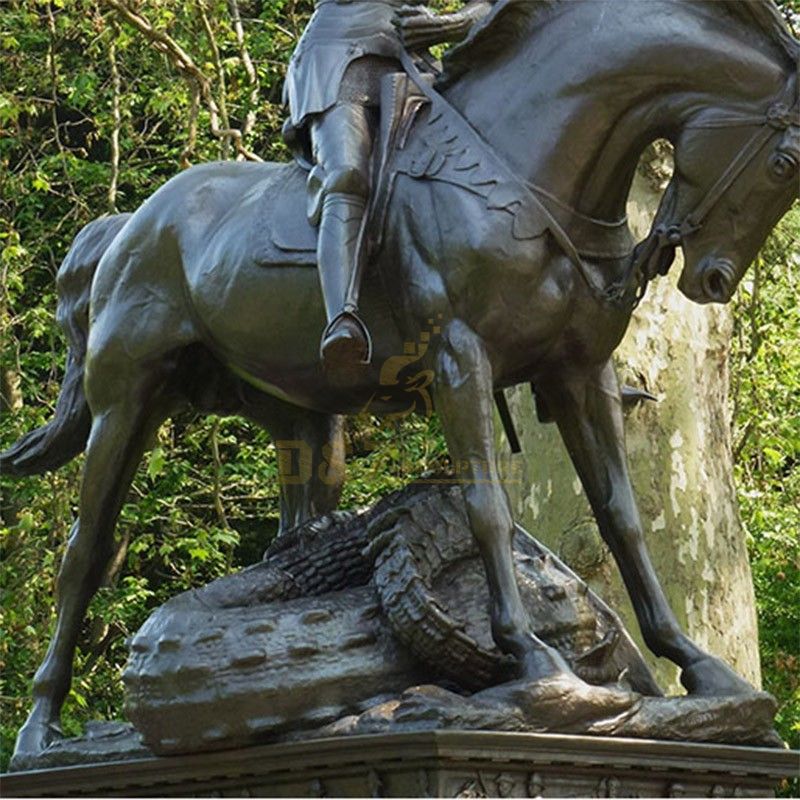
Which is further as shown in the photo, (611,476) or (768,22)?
(611,476)

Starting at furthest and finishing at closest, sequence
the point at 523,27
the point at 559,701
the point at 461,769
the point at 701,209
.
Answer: the point at 523,27 → the point at 701,209 → the point at 559,701 → the point at 461,769

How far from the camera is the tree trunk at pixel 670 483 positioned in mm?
11312

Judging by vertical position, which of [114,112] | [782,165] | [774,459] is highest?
[114,112]

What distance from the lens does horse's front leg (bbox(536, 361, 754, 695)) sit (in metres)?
7.61

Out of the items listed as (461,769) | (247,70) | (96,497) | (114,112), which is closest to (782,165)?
(461,769)

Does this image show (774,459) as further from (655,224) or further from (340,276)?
(340,276)

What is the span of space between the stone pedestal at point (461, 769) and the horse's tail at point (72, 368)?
179 cm

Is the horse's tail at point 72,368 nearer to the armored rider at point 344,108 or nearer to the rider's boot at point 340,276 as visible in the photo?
the armored rider at point 344,108

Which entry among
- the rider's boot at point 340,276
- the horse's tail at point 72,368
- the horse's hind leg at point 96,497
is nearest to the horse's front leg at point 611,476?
the rider's boot at point 340,276

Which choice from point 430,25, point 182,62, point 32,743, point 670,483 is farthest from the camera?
point 182,62

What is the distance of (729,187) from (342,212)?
1.35m

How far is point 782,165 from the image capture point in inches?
281

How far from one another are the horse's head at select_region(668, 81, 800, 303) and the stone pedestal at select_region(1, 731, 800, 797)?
162 cm

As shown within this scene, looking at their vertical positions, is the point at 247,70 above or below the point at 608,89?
above
